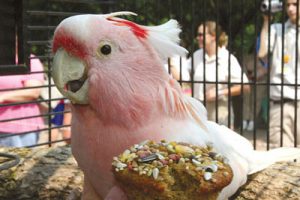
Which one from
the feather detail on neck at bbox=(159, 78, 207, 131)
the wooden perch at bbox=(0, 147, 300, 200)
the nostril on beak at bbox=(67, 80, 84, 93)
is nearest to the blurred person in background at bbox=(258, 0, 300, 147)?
the wooden perch at bbox=(0, 147, 300, 200)

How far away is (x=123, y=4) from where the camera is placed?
2.45m

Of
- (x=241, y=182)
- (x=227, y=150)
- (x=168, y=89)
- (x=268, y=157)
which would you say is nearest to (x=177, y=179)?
(x=168, y=89)

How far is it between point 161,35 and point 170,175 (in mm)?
496

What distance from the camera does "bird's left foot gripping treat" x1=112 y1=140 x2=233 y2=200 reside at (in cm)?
80

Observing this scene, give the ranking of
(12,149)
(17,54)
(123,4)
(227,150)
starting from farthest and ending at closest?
(123,4) → (12,149) → (17,54) → (227,150)

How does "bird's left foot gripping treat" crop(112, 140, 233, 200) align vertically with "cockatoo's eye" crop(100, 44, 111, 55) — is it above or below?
below

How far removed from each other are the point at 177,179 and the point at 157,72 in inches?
16.2

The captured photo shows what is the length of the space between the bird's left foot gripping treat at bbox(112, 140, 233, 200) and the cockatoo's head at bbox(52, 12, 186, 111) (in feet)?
0.98

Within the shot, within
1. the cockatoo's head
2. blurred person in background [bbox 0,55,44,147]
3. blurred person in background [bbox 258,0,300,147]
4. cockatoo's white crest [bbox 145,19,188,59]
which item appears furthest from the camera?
blurred person in background [bbox 258,0,300,147]

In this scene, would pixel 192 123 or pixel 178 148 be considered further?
pixel 192 123

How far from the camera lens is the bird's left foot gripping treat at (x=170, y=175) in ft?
2.62

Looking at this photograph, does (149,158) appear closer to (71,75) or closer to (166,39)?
(71,75)

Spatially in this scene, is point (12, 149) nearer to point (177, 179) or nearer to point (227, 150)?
point (227, 150)

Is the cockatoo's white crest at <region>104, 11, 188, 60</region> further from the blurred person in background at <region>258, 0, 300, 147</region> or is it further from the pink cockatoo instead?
the blurred person in background at <region>258, 0, 300, 147</region>
